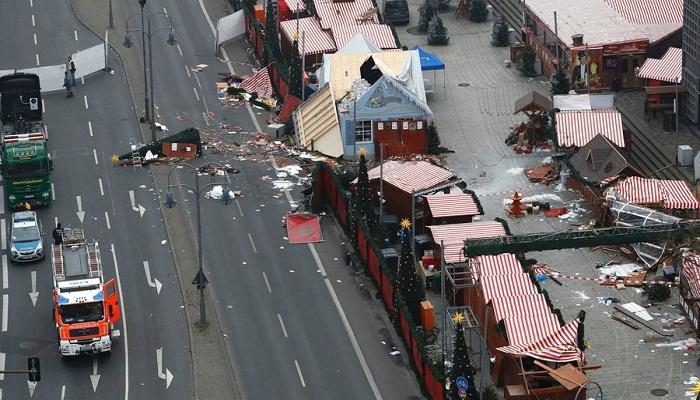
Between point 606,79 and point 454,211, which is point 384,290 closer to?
point 454,211

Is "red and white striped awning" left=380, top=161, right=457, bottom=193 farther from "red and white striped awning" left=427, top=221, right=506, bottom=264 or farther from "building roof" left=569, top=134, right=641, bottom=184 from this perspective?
"building roof" left=569, top=134, right=641, bottom=184

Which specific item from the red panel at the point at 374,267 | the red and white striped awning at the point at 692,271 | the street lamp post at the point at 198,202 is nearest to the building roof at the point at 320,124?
the street lamp post at the point at 198,202

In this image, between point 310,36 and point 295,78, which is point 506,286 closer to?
point 295,78

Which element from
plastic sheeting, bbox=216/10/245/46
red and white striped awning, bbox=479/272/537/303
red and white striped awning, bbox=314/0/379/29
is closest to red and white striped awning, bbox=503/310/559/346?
red and white striped awning, bbox=479/272/537/303

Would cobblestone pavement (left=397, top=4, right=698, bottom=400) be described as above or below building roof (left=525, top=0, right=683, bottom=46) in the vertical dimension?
below

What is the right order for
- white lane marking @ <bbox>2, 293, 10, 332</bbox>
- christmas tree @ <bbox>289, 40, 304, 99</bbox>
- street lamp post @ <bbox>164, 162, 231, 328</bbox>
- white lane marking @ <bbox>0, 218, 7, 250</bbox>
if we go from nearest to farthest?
street lamp post @ <bbox>164, 162, 231, 328</bbox>, white lane marking @ <bbox>2, 293, 10, 332</bbox>, white lane marking @ <bbox>0, 218, 7, 250</bbox>, christmas tree @ <bbox>289, 40, 304, 99</bbox>

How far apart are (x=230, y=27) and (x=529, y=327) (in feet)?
177

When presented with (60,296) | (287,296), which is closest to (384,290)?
(287,296)

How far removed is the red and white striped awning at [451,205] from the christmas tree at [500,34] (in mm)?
33827

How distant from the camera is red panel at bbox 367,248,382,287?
85500mm

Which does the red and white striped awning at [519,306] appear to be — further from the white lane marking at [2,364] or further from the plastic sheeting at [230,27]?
the plastic sheeting at [230,27]

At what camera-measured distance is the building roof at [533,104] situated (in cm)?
10262

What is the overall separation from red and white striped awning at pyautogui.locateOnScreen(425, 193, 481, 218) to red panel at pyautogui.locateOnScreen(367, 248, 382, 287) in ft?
14.0

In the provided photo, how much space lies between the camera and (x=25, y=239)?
3509 inches
